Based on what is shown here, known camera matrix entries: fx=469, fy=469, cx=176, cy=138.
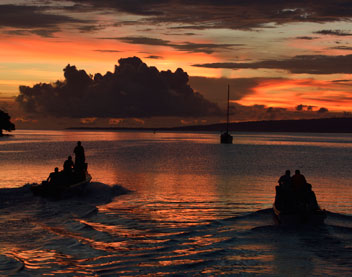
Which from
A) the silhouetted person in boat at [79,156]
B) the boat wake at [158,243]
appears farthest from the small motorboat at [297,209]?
the silhouetted person in boat at [79,156]

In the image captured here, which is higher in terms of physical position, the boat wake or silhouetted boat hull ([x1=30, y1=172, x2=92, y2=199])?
silhouetted boat hull ([x1=30, y1=172, x2=92, y2=199])

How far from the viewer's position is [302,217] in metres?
21.4

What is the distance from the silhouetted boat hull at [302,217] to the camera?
21.3 metres

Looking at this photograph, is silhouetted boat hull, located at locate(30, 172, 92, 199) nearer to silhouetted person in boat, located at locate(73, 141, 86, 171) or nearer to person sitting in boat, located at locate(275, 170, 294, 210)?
silhouetted person in boat, located at locate(73, 141, 86, 171)

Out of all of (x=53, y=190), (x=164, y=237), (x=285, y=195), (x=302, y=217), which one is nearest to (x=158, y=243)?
(x=164, y=237)

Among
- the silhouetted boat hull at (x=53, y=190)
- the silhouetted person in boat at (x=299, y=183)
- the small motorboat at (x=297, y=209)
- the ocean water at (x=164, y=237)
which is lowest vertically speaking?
the ocean water at (x=164, y=237)

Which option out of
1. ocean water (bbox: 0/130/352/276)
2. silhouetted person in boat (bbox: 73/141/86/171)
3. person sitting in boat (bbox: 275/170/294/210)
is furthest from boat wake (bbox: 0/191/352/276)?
silhouetted person in boat (bbox: 73/141/86/171)

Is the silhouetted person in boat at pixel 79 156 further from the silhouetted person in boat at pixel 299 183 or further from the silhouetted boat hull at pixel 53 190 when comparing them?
the silhouetted person in boat at pixel 299 183

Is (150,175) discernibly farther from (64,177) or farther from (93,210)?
(93,210)

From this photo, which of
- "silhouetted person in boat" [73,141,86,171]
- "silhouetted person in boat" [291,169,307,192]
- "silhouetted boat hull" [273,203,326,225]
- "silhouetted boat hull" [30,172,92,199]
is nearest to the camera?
"silhouetted boat hull" [273,203,326,225]

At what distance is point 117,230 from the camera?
20.8m

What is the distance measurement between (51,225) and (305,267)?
37.8ft

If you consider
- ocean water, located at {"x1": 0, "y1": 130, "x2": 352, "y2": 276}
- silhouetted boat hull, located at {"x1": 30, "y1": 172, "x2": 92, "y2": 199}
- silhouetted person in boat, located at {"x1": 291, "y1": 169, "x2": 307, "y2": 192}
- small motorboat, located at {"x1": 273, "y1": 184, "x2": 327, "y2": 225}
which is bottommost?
ocean water, located at {"x1": 0, "y1": 130, "x2": 352, "y2": 276}

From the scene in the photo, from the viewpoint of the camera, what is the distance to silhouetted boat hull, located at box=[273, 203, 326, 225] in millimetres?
21328
